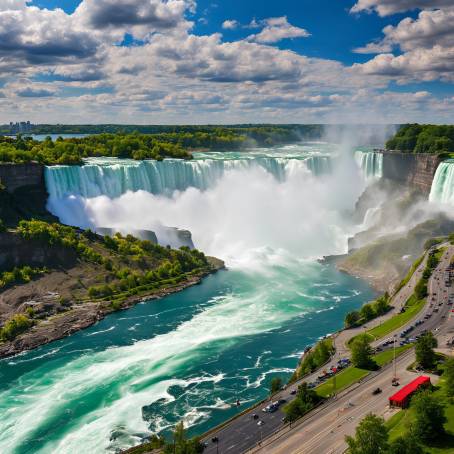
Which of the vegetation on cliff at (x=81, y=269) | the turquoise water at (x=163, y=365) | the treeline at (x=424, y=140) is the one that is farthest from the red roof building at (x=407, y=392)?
the treeline at (x=424, y=140)

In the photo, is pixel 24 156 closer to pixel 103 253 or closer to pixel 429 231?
pixel 103 253

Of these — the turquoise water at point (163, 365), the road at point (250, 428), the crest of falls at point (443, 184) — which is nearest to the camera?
the road at point (250, 428)

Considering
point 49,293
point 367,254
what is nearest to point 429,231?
point 367,254

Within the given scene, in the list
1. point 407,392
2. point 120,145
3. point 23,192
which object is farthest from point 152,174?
point 407,392

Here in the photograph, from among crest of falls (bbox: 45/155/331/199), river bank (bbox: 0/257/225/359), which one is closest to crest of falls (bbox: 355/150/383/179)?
crest of falls (bbox: 45/155/331/199)

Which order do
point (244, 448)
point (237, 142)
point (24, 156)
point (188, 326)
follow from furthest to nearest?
point (237, 142) → point (24, 156) → point (188, 326) → point (244, 448)

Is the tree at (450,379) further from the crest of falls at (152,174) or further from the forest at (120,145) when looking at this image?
the forest at (120,145)
